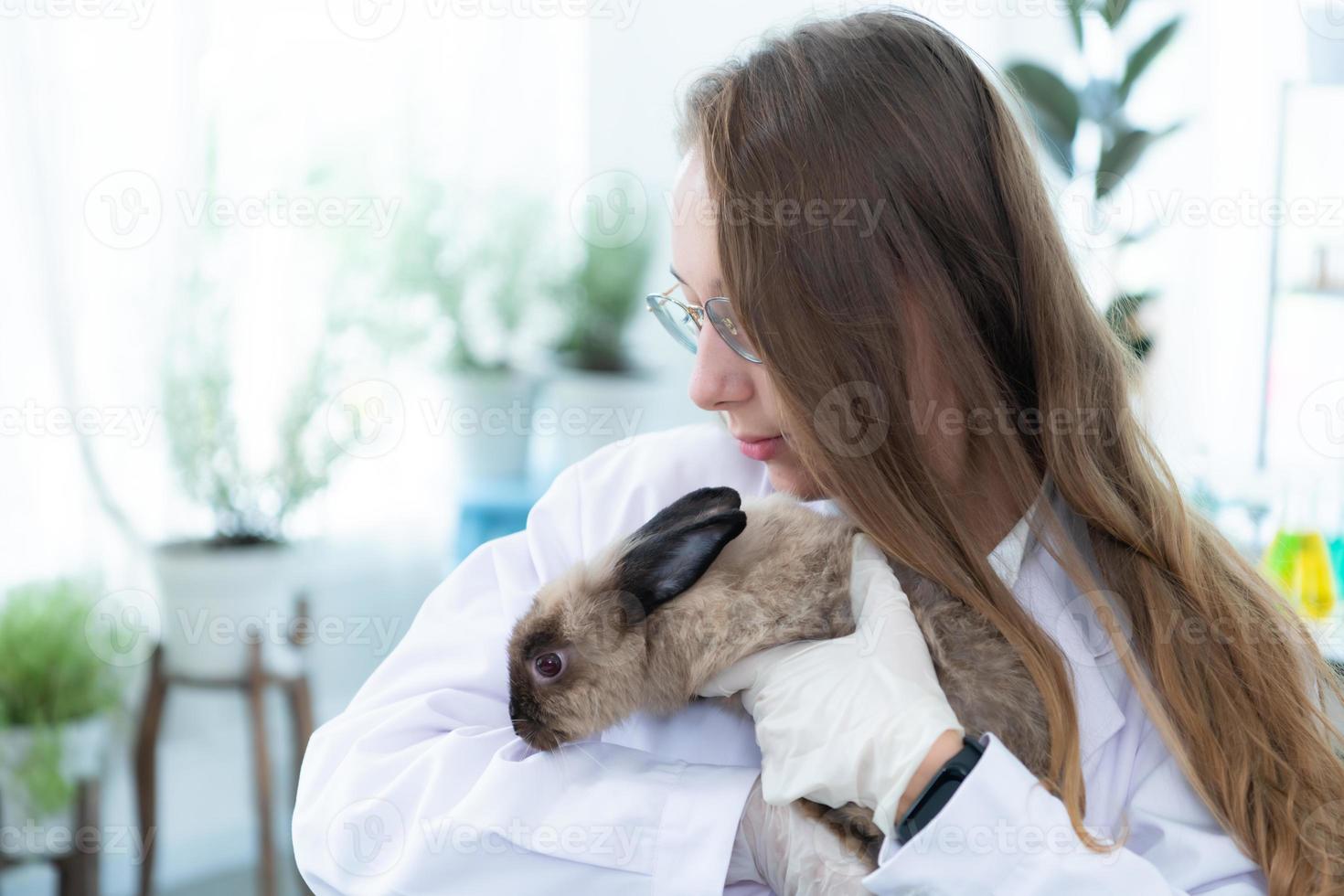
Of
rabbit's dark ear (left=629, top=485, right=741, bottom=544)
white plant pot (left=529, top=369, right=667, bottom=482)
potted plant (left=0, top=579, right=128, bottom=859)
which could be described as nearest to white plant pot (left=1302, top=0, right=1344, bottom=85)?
white plant pot (left=529, top=369, right=667, bottom=482)

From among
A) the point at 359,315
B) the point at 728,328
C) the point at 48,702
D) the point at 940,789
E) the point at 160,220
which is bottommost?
the point at 48,702

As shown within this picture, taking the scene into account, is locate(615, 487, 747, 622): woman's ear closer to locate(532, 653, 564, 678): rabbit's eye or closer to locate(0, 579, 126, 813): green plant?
locate(532, 653, 564, 678): rabbit's eye

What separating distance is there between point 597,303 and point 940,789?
3017 millimetres

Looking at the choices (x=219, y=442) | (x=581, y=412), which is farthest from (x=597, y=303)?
(x=219, y=442)

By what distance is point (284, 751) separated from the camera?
305 centimetres

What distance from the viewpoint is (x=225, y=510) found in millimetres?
2773

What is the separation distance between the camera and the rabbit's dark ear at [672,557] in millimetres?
1185

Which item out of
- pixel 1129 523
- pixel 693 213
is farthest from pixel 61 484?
pixel 1129 523

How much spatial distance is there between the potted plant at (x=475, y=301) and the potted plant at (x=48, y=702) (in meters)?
1.21

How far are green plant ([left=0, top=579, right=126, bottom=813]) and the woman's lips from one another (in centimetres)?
200

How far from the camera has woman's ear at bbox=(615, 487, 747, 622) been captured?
1190 millimetres

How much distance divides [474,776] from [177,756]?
7.00 feet

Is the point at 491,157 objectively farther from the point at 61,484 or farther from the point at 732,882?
the point at 732,882

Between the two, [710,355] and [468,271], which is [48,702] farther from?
[710,355]
